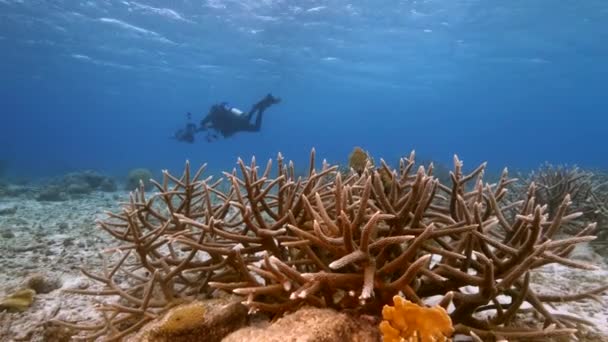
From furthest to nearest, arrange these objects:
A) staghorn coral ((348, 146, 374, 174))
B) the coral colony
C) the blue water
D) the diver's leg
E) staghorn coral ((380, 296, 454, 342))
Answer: the blue water → the diver's leg → staghorn coral ((348, 146, 374, 174)) → the coral colony → staghorn coral ((380, 296, 454, 342))

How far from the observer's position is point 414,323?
6.63 ft

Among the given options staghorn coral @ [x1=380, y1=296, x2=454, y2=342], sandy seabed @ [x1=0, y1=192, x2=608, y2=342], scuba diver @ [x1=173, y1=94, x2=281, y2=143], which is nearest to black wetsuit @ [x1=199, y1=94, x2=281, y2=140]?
scuba diver @ [x1=173, y1=94, x2=281, y2=143]

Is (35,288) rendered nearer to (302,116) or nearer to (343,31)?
(343,31)

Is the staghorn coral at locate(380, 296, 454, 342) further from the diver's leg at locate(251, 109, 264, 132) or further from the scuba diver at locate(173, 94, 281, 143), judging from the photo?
the diver's leg at locate(251, 109, 264, 132)

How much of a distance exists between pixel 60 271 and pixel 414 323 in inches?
238

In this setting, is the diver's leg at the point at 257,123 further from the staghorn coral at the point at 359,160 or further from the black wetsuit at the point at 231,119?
the staghorn coral at the point at 359,160

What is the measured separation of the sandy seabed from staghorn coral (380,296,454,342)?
1922mm

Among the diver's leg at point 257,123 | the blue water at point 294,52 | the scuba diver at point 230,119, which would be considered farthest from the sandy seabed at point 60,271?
the blue water at point 294,52

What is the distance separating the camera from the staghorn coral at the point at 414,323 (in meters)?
2.00

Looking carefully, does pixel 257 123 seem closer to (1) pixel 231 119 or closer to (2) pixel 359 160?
(1) pixel 231 119

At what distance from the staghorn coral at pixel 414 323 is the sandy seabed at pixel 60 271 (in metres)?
1.92

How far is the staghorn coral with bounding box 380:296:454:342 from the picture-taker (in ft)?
6.57

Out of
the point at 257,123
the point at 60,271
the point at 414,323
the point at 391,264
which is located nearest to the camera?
the point at 414,323

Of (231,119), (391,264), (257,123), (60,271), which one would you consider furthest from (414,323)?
(231,119)
